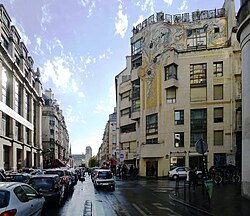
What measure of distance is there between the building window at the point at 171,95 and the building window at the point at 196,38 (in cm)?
678

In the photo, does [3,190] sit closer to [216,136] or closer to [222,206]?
[222,206]

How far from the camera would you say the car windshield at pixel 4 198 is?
7.61 meters

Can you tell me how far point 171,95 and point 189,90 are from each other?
240 cm

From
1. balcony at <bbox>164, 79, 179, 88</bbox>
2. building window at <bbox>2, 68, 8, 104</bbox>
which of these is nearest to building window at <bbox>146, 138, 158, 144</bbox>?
balcony at <bbox>164, 79, 179, 88</bbox>

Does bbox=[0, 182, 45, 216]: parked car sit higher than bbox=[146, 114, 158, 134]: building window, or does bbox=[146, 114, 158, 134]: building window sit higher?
bbox=[146, 114, 158, 134]: building window

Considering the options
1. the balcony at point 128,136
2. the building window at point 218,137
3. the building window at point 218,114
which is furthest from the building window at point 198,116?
the balcony at point 128,136

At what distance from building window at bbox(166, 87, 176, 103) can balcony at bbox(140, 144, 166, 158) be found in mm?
5837

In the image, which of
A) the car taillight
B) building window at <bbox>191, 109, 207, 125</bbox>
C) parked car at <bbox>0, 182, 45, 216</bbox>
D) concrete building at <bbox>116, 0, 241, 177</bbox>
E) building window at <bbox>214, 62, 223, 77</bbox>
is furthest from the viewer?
building window at <bbox>191, 109, 207, 125</bbox>

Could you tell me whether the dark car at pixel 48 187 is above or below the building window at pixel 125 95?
below

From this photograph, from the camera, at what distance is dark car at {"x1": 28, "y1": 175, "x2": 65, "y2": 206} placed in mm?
14984

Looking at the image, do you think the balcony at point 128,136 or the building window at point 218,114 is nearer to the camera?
the building window at point 218,114

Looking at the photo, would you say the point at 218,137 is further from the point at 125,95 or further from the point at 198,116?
the point at 125,95

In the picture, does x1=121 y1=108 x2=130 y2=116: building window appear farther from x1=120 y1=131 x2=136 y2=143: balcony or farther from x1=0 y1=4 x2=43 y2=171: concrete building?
x1=0 y1=4 x2=43 y2=171: concrete building

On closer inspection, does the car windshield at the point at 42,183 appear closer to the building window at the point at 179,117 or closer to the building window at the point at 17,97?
the building window at the point at 179,117
